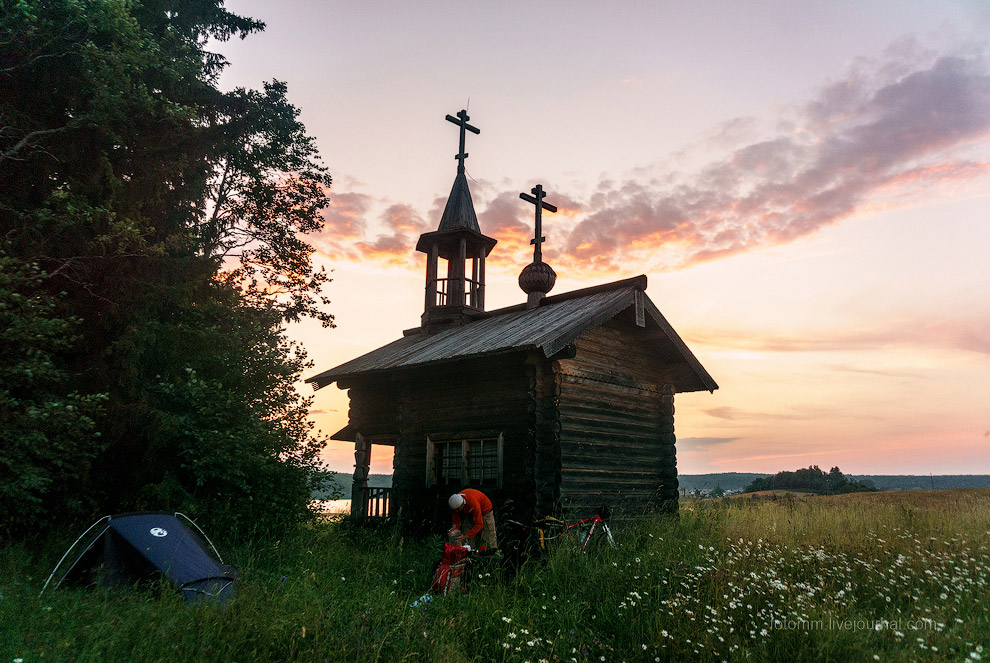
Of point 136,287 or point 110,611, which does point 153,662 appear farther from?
point 136,287

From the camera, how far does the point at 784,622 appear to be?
724cm

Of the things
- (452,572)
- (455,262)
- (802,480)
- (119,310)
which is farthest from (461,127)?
(802,480)

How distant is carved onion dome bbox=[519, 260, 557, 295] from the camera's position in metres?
18.1

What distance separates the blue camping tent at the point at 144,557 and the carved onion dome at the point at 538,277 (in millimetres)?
11311

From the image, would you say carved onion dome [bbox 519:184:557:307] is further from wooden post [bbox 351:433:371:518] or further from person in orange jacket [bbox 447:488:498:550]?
person in orange jacket [bbox 447:488:498:550]

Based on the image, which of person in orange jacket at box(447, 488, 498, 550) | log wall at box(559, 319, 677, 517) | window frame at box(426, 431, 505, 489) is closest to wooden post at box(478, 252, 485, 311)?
log wall at box(559, 319, 677, 517)

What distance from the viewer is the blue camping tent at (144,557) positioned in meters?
8.15

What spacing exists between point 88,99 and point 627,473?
1305 centimetres

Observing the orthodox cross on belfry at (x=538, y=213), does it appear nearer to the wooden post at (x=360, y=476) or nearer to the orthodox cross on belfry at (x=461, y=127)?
the orthodox cross on belfry at (x=461, y=127)

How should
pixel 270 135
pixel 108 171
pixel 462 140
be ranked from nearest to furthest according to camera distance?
pixel 108 171
pixel 270 135
pixel 462 140

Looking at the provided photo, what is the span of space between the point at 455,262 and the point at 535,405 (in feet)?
29.0

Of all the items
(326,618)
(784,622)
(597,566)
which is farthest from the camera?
(597,566)

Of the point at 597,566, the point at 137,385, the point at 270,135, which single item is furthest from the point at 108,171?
the point at 597,566

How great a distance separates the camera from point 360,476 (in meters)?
17.2
